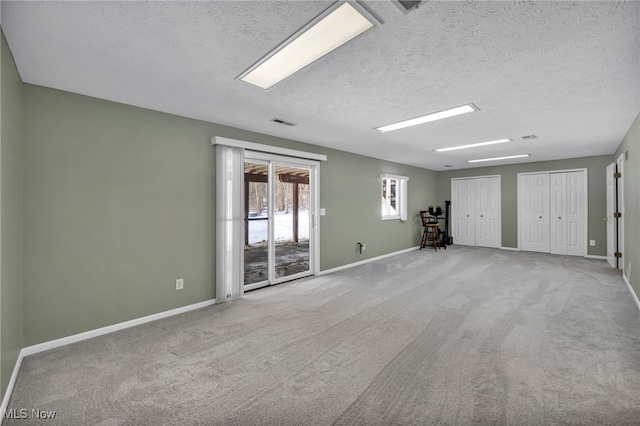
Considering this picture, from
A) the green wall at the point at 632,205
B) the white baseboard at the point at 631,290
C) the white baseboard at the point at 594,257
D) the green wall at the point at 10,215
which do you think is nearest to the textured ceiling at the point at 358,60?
the green wall at the point at 10,215

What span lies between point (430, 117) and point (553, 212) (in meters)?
5.70

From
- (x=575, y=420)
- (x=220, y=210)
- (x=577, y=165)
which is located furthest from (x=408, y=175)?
(x=575, y=420)

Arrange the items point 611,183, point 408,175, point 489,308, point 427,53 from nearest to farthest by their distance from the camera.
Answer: point 427,53 < point 489,308 < point 611,183 < point 408,175

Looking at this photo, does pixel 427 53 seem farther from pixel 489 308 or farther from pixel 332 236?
pixel 332 236

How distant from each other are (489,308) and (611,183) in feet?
14.0

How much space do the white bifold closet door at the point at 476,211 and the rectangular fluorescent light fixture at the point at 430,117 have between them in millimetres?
5374

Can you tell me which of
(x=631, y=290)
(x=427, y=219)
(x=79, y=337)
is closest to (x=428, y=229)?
(x=427, y=219)

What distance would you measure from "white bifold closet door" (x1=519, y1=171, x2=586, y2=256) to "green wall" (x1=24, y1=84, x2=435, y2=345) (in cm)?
722

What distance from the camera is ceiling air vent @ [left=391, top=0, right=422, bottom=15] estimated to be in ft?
4.88

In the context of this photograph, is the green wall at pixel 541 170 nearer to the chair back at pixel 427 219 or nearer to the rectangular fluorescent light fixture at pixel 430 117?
the chair back at pixel 427 219

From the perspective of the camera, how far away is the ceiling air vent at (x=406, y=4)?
4.88 ft

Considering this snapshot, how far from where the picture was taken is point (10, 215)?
204 cm

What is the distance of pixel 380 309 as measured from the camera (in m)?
3.39

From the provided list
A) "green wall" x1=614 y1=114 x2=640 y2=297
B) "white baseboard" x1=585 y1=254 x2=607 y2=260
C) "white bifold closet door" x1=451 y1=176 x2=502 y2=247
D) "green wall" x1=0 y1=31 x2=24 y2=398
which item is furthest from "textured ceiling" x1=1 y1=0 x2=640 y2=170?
"white bifold closet door" x1=451 y1=176 x2=502 y2=247
